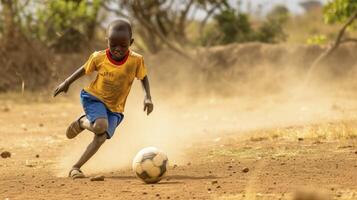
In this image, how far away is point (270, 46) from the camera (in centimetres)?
2152

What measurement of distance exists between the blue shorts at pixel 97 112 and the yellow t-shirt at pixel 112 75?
0.04 metres

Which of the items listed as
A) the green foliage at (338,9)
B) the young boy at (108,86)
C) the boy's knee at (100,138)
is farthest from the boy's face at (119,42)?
the green foliage at (338,9)

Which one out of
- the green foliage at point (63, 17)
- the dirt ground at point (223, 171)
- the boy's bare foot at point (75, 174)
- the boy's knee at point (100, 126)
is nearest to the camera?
the dirt ground at point (223, 171)

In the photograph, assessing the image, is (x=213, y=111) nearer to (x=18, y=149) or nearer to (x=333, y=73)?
(x=333, y=73)

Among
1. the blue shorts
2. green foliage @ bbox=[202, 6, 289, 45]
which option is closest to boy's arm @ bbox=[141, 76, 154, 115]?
the blue shorts

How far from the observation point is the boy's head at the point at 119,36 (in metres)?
7.38

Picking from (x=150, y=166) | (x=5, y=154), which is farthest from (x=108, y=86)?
(x=5, y=154)

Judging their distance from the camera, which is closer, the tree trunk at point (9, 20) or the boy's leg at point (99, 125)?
the boy's leg at point (99, 125)

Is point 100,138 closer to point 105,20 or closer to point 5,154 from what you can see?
point 5,154

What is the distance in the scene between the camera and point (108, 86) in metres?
7.62

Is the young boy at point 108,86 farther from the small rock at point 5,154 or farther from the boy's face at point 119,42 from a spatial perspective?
the small rock at point 5,154

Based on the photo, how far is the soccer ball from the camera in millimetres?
6711

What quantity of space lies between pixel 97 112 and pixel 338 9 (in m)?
10.4

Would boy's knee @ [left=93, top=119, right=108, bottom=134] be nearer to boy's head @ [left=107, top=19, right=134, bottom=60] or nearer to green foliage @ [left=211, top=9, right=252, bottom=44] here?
boy's head @ [left=107, top=19, right=134, bottom=60]
